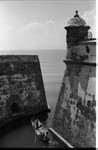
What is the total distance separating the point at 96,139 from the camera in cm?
1322

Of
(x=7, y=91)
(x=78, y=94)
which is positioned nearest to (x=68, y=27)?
(x=78, y=94)

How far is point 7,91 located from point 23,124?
372 centimetres

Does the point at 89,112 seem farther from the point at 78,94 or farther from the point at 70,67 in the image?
the point at 70,67

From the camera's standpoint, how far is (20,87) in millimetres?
25266

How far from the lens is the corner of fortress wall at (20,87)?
23750mm

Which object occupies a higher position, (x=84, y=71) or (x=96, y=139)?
(x=84, y=71)

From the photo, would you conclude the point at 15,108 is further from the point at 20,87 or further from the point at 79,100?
the point at 79,100

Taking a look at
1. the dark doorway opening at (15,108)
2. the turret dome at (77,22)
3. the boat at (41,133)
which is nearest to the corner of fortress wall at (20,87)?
the dark doorway opening at (15,108)

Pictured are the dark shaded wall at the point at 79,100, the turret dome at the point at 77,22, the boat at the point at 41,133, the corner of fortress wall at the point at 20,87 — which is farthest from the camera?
the corner of fortress wall at the point at 20,87

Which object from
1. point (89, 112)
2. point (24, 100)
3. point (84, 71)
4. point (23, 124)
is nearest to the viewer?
point (89, 112)

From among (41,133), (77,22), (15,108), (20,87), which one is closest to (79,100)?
(41,133)

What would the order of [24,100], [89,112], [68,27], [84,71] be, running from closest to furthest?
[89,112]
[84,71]
[68,27]
[24,100]

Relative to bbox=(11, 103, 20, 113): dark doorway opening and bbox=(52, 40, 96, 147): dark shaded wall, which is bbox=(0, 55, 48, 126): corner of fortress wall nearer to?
bbox=(11, 103, 20, 113): dark doorway opening

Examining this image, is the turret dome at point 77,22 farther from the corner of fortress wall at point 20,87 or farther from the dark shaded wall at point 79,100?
the corner of fortress wall at point 20,87
